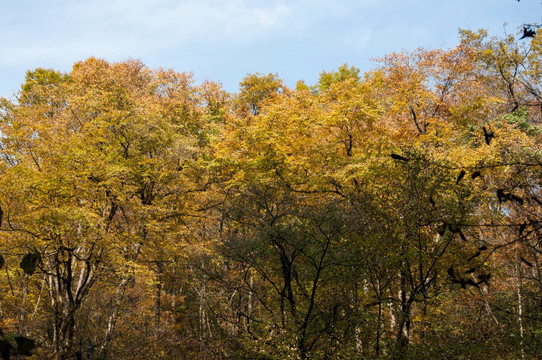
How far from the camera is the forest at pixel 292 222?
32.9 ft

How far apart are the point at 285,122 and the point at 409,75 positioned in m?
5.37

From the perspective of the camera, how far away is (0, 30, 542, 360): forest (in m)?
10.0

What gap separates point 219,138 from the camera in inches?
722

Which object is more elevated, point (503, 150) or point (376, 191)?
point (503, 150)

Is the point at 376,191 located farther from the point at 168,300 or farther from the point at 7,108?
the point at 7,108

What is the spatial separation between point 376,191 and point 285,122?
7.22 m

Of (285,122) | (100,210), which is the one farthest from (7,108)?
(285,122)

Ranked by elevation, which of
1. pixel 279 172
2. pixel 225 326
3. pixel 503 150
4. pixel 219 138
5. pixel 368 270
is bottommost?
pixel 225 326

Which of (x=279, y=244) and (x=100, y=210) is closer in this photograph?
(x=279, y=244)

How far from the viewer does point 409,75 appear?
17.2 metres

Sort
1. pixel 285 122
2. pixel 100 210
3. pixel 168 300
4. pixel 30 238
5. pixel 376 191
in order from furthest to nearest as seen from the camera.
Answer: pixel 168 300
pixel 285 122
pixel 100 210
pixel 30 238
pixel 376 191

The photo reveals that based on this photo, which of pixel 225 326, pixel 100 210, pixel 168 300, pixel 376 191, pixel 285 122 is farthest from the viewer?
pixel 168 300

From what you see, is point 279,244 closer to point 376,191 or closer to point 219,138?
point 376,191

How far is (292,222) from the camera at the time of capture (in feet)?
36.4
